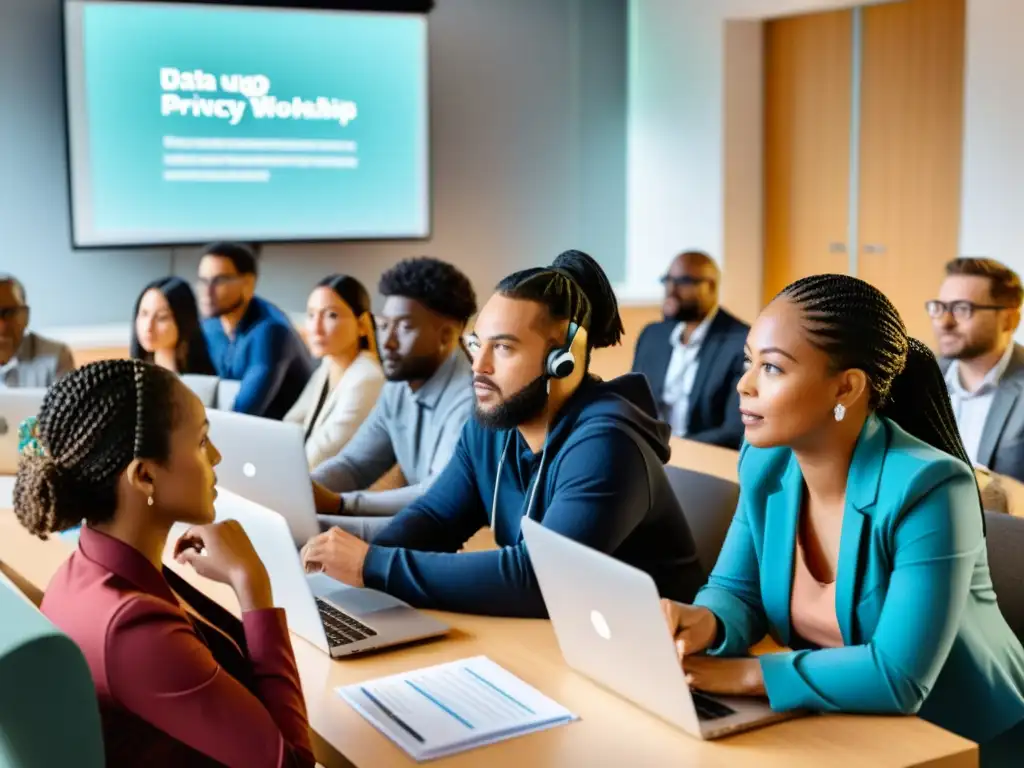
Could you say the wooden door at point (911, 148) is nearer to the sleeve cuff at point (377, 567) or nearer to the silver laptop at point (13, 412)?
the silver laptop at point (13, 412)

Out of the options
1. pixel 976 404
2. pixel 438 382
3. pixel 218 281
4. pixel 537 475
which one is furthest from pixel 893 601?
pixel 218 281

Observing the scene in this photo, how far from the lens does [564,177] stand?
7340 millimetres

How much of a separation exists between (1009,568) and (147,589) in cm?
131

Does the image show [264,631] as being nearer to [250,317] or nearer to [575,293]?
[575,293]

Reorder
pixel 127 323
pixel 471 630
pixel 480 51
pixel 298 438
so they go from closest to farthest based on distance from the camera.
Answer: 1. pixel 471 630
2. pixel 298 438
3. pixel 127 323
4. pixel 480 51

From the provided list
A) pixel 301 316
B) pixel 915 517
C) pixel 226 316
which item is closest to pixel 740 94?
pixel 301 316

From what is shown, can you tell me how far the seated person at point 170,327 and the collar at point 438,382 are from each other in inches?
56.0

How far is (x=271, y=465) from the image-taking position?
248cm

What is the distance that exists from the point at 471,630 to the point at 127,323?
4.72m

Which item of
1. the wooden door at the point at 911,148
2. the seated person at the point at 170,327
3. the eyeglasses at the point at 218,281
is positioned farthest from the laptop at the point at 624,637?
the wooden door at the point at 911,148

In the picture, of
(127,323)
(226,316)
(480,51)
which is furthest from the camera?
(480,51)

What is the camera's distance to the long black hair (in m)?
3.99

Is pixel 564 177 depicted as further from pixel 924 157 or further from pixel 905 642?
pixel 905 642

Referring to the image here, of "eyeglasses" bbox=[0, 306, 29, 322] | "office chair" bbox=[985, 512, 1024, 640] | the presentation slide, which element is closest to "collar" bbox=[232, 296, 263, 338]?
"eyeglasses" bbox=[0, 306, 29, 322]
